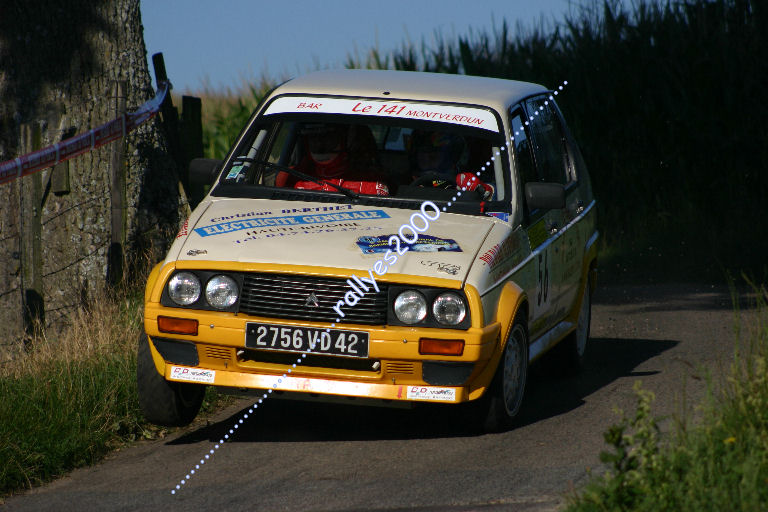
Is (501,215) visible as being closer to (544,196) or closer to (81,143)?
(544,196)

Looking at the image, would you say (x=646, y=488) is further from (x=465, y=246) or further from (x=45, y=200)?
(x=45, y=200)

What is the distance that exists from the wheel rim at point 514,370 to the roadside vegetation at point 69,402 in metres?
2.00

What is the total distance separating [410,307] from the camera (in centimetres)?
641

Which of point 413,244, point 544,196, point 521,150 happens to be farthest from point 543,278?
point 413,244

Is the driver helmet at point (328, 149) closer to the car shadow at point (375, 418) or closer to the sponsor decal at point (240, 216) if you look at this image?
the sponsor decal at point (240, 216)

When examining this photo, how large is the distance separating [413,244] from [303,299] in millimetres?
731

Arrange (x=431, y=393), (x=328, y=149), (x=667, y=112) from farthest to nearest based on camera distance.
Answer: (x=667, y=112) → (x=328, y=149) → (x=431, y=393)

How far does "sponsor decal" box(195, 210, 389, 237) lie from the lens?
6.95m

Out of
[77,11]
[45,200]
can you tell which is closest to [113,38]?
[77,11]

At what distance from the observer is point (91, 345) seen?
27.2ft

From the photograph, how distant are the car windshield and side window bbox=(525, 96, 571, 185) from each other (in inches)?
24.1

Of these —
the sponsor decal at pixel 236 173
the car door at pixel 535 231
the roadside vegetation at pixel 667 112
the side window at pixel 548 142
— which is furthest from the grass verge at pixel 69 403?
the roadside vegetation at pixel 667 112

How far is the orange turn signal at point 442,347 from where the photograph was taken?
251 inches

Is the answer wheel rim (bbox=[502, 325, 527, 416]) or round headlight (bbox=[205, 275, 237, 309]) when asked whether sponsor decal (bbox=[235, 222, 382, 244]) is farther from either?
wheel rim (bbox=[502, 325, 527, 416])
